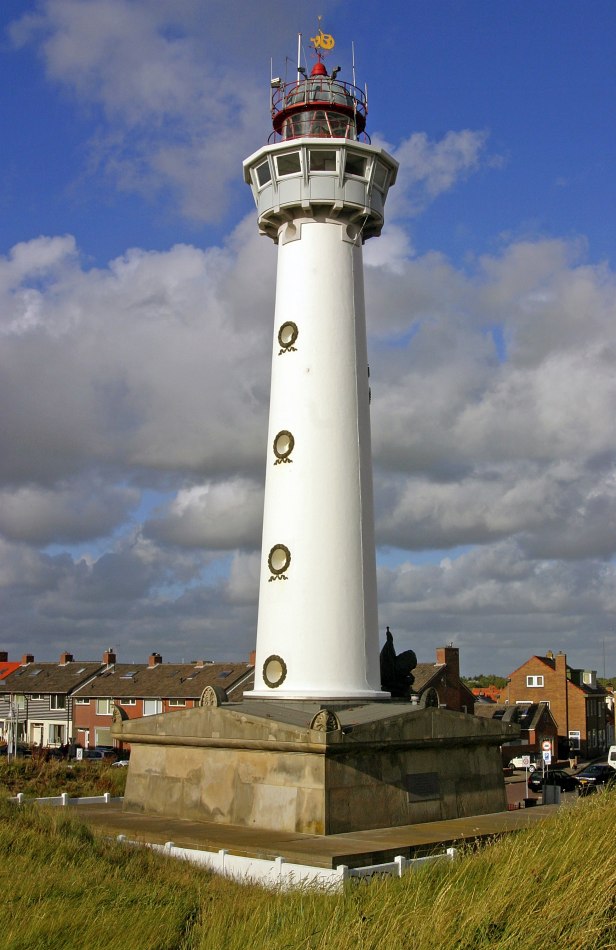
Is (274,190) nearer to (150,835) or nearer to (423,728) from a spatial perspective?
(423,728)

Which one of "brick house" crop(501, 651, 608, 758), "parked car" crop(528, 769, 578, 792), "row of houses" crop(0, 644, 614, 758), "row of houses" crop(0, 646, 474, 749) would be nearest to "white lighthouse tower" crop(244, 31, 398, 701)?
"parked car" crop(528, 769, 578, 792)

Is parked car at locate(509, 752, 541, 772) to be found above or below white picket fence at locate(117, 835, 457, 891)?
below

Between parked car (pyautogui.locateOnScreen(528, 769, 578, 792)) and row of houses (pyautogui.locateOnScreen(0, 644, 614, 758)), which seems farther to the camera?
row of houses (pyautogui.locateOnScreen(0, 644, 614, 758))

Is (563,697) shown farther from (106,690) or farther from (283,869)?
(283,869)

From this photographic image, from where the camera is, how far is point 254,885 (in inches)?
592

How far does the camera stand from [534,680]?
A: 75438 millimetres

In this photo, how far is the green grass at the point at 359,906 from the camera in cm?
1025

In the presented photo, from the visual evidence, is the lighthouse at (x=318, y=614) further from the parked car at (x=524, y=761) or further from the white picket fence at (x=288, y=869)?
the parked car at (x=524, y=761)

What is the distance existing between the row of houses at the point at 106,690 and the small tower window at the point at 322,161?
41843mm

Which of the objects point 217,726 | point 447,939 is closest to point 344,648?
point 217,726

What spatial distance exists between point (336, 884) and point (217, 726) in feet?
25.1

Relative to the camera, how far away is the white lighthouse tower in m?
23.5

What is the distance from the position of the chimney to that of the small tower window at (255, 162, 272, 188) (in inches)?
1735

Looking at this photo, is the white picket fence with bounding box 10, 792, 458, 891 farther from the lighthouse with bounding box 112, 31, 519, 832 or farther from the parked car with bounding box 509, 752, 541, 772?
the parked car with bounding box 509, 752, 541, 772
